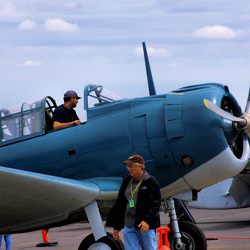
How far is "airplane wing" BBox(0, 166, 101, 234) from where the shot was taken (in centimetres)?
512

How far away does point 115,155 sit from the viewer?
6.07 m

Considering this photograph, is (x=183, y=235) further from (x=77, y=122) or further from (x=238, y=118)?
(x=77, y=122)

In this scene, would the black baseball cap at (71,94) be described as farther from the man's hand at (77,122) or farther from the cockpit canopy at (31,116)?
the man's hand at (77,122)

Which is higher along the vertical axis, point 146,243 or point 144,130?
point 144,130

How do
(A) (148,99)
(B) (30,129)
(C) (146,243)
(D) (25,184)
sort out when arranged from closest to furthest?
(C) (146,243)
(D) (25,184)
(A) (148,99)
(B) (30,129)

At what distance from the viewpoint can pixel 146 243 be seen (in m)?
4.37

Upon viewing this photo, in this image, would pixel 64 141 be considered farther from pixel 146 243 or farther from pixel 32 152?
pixel 146 243

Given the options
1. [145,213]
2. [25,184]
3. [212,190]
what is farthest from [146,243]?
[212,190]

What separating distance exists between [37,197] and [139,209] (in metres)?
1.76

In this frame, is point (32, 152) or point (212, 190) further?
point (212, 190)

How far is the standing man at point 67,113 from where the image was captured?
6.53 meters

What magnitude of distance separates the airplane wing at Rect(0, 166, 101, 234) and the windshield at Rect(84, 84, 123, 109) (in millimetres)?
1439

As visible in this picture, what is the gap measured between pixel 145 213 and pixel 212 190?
10284 millimetres

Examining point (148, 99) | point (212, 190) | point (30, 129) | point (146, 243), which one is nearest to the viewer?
point (146, 243)
